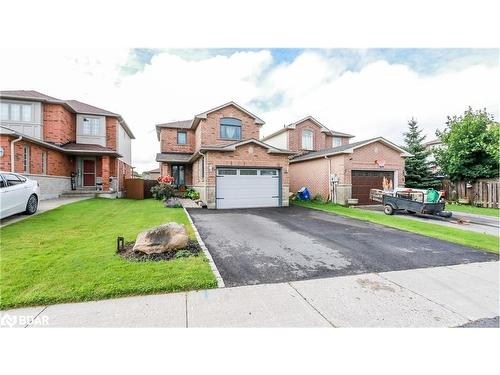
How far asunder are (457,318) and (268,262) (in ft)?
9.48

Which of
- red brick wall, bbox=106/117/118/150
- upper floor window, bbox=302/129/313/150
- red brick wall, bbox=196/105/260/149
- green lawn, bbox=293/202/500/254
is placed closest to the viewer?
green lawn, bbox=293/202/500/254

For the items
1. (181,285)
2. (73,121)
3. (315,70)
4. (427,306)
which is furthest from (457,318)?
(73,121)

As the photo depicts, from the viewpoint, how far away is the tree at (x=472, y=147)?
15.2 meters

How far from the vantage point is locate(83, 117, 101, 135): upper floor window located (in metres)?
17.6

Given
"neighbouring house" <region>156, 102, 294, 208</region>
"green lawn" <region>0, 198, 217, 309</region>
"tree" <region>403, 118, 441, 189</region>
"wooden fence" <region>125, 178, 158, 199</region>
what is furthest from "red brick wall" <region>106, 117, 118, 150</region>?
"tree" <region>403, 118, 441, 189</region>

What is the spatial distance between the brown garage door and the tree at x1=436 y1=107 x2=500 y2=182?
517 cm

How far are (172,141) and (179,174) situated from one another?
303 centimetres

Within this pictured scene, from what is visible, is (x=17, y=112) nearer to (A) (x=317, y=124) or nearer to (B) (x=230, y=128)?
(B) (x=230, y=128)

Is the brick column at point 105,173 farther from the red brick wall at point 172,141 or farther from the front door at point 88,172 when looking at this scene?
the red brick wall at point 172,141

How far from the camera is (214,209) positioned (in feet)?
41.7

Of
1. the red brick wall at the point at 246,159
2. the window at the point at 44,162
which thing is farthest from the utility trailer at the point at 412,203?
the window at the point at 44,162

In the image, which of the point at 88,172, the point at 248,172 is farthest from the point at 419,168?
the point at 88,172

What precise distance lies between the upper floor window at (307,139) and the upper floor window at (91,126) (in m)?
17.0

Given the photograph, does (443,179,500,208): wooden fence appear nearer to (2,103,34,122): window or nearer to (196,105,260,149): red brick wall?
(196,105,260,149): red brick wall
